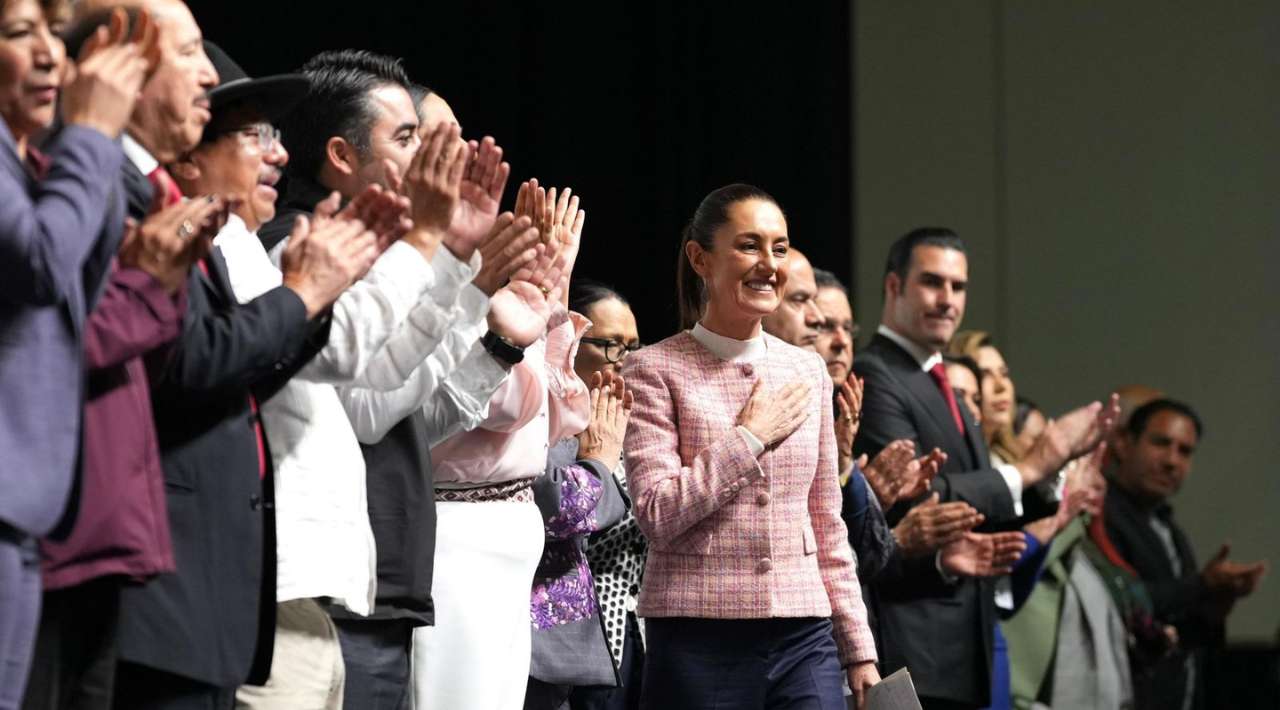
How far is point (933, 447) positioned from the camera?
14.6ft

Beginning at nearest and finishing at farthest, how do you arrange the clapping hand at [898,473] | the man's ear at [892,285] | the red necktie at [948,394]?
1. the clapping hand at [898,473]
2. the red necktie at [948,394]
3. the man's ear at [892,285]

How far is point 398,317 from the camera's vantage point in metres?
2.29

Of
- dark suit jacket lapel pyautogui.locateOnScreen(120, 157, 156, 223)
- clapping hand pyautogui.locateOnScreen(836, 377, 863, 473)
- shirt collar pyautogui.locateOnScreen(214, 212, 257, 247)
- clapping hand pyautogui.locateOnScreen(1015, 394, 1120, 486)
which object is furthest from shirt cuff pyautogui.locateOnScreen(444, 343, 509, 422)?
clapping hand pyautogui.locateOnScreen(1015, 394, 1120, 486)

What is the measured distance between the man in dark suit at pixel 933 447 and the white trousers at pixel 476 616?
153cm

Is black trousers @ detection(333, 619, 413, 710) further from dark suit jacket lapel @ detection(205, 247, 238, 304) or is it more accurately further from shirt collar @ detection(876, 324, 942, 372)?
shirt collar @ detection(876, 324, 942, 372)

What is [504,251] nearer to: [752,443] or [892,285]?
[752,443]

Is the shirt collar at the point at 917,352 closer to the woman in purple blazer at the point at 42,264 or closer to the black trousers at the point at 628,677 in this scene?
the black trousers at the point at 628,677

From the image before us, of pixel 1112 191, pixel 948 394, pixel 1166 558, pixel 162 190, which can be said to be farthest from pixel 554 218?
pixel 1112 191

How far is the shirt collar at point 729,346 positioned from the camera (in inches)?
128

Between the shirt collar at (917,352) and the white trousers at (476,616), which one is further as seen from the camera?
the shirt collar at (917,352)

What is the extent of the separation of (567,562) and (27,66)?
162 cm

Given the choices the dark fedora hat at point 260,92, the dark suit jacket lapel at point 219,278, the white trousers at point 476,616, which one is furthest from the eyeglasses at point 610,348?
the dark suit jacket lapel at point 219,278

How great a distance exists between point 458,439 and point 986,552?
74.1 inches

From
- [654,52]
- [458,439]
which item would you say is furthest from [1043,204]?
[458,439]
